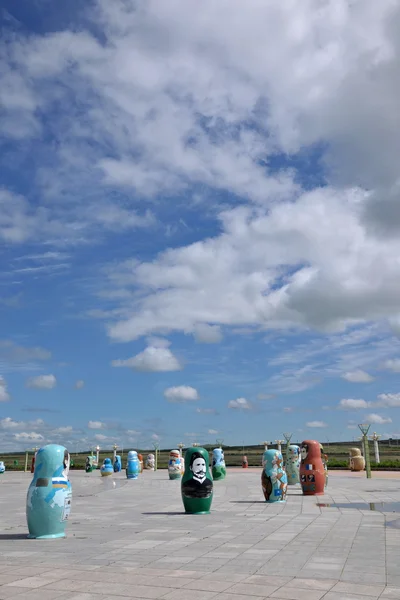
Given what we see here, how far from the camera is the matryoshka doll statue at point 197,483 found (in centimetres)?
1566

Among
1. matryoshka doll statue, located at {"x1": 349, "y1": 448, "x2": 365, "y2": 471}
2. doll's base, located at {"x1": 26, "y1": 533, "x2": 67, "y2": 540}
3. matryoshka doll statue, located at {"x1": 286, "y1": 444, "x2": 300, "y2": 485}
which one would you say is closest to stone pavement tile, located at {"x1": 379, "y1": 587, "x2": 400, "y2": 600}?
doll's base, located at {"x1": 26, "y1": 533, "x2": 67, "y2": 540}

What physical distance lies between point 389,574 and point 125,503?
45.5 ft

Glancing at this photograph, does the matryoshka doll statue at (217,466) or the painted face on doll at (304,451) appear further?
the matryoshka doll statue at (217,466)

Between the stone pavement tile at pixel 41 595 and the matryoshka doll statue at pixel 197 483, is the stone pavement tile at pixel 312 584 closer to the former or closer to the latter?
the stone pavement tile at pixel 41 595

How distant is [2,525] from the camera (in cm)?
1464

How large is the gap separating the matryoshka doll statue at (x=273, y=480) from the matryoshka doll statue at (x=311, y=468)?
6.36 feet

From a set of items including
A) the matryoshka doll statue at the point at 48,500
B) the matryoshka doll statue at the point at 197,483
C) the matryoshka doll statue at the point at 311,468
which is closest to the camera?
the matryoshka doll statue at the point at 48,500

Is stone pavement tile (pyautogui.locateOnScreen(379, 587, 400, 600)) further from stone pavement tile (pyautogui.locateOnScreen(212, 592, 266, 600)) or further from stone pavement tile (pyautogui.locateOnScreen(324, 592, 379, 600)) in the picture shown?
stone pavement tile (pyautogui.locateOnScreen(212, 592, 266, 600))

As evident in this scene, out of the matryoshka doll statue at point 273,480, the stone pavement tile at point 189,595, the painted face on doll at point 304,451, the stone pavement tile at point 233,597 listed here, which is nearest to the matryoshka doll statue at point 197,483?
the matryoshka doll statue at point 273,480

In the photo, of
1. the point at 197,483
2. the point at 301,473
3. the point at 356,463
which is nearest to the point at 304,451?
the point at 301,473

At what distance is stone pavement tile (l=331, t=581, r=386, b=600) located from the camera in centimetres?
695

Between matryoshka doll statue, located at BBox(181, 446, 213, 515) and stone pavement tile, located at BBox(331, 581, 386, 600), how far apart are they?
8438mm

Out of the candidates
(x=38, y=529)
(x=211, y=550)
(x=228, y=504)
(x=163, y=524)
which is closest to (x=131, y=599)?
(x=211, y=550)

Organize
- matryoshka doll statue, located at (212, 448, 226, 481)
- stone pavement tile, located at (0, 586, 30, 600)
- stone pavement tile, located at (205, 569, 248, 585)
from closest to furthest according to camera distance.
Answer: stone pavement tile, located at (0, 586, 30, 600)
stone pavement tile, located at (205, 569, 248, 585)
matryoshka doll statue, located at (212, 448, 226, 481)
